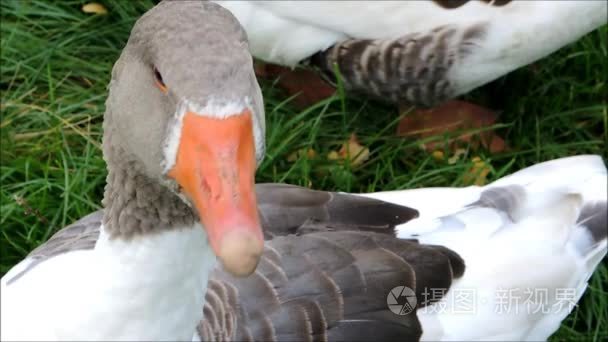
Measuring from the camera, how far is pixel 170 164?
0.99 meters

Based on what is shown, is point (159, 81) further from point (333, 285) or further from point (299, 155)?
point (299, 155)

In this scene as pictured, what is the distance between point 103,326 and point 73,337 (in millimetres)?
46

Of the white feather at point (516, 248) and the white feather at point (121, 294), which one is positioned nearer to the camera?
the white feather at point (121, 294)

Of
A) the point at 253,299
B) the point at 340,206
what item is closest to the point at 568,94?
the point at 340,206

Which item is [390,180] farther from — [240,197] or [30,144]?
[240,197]

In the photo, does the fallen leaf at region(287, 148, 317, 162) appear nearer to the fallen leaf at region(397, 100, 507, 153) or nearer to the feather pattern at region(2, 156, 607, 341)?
the fallen leaf at region(397, 100, 507, 153)

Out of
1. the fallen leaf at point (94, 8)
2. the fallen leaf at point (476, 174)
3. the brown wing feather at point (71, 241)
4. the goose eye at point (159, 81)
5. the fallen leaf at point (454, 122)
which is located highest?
the goose eye at point (159, 81)

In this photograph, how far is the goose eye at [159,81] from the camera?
0.98 meters

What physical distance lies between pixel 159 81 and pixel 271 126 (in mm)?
1371

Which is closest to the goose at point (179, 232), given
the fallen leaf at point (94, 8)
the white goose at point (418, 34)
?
the white goose at point (418, 34)

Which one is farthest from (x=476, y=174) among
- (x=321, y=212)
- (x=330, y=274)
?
(x=330, y=274)

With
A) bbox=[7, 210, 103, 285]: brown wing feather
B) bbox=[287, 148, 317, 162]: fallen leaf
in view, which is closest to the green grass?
bbox=[287, 148, 317, 162]: fallen leaf

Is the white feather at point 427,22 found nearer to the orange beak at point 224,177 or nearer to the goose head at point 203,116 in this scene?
the goose head at point 203,116

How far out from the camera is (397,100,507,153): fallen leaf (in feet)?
8.09
